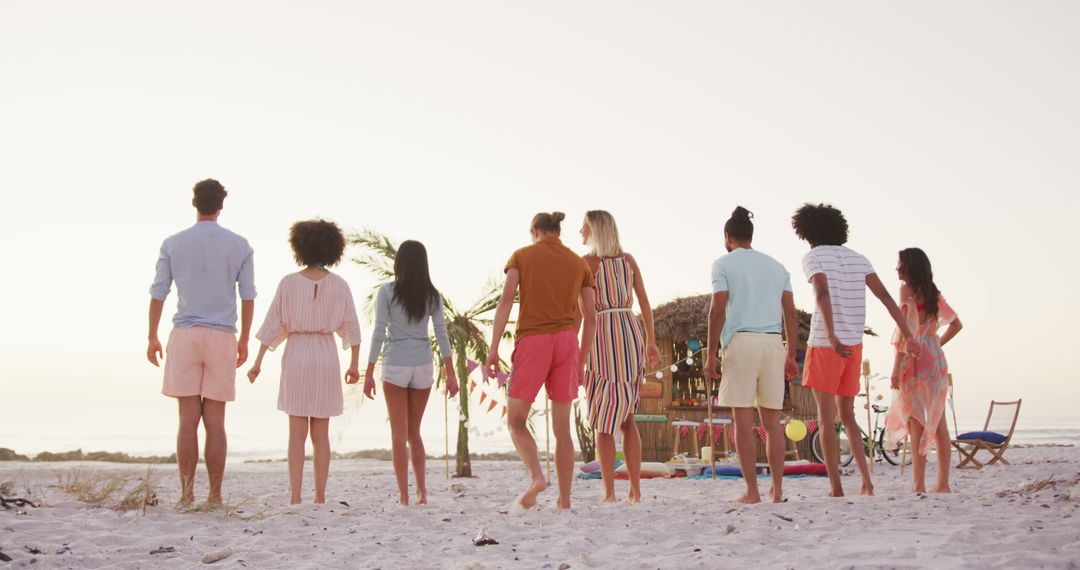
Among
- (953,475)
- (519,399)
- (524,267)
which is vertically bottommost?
(953,475)

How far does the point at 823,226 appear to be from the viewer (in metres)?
6.96

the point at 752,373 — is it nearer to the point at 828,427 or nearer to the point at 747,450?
the point at 747,450

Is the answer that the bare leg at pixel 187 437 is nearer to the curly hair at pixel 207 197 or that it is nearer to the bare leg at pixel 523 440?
the curly hair at pixel 207 197

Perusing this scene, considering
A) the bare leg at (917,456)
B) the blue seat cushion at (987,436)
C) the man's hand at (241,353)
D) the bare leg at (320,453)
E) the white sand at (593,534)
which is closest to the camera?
the white sand at (593,534)

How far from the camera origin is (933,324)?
709 centimetres

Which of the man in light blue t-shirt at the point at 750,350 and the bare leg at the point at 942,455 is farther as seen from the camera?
the bare leg at the point at 942,455

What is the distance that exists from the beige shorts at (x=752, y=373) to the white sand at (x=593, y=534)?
2.38ft

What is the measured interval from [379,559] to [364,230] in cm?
896

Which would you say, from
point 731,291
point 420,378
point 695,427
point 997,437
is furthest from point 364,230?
point 997,437

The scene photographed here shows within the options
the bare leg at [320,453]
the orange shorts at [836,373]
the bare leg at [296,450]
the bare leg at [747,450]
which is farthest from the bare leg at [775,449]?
the bare leg at [296,450]

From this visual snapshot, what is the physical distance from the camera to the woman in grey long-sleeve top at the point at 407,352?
6.62 meters

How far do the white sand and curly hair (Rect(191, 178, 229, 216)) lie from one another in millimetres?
2020

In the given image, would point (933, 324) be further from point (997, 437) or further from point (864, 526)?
point (997, 437)

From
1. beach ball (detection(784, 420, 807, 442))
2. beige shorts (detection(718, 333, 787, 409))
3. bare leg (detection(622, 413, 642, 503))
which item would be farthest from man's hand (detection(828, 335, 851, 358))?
beach ball (detection(784, 420, 807, 442))
